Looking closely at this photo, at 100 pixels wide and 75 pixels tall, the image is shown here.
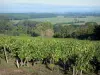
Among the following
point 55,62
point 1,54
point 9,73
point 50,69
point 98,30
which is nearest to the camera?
point 9,73

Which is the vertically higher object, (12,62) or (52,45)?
(52,45)

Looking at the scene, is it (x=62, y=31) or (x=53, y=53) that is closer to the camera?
(x=53, y=53)

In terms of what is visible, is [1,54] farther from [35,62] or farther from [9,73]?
[9,73]

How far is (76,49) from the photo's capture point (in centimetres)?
3541

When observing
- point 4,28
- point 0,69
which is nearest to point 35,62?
point 0,69

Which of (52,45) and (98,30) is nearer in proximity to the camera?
(52,45)

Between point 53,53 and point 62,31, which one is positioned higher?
point 53,53

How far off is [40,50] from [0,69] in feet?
24.0

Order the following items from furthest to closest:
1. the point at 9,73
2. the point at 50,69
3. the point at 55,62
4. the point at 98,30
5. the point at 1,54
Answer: the point at 98,30
the point at 1,54
the point at 55,62
the point at 50,69
the point at 9,73

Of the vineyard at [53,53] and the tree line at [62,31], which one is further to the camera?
the tree line at [62,31]

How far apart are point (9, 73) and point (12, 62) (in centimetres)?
660

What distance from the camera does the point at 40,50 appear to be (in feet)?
125

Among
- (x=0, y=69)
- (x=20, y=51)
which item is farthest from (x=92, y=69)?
(x=0, y=69)

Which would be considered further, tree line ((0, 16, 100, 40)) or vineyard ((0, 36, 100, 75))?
tree line ((0, 16, 100, 40))
